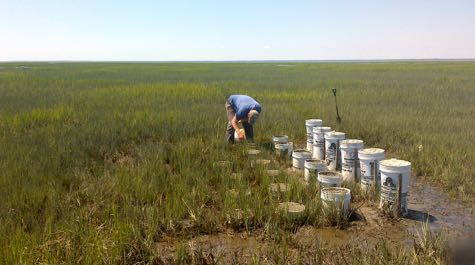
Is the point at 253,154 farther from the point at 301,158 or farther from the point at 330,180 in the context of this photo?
the point at 330,180

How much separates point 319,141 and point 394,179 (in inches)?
88.8

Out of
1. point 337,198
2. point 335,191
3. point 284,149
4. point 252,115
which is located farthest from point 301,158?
point 337,198

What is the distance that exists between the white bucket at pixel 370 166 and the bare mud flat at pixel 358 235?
33 cm

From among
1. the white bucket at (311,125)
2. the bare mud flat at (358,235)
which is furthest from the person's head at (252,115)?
the bare mud flat at (358,235)

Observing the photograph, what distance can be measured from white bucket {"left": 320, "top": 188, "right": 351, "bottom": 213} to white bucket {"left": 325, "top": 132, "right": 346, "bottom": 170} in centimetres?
166

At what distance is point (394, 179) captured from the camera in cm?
398

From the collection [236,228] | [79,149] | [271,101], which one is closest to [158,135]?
[79,149]

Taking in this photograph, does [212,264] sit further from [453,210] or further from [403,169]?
[453,210]

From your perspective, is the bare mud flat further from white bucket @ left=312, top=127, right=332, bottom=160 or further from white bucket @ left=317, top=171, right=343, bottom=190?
white bucket @ left=312, top=127, right=332, bottom=160

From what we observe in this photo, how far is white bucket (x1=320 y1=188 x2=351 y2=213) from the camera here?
Answer: 389cm

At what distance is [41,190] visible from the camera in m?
4.31

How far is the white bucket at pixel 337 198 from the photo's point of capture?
12.8 feet

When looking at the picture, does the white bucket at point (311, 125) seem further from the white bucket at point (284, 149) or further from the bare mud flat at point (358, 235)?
the bare mud flat at point (358, 235)

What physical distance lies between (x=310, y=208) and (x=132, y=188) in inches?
84.5
